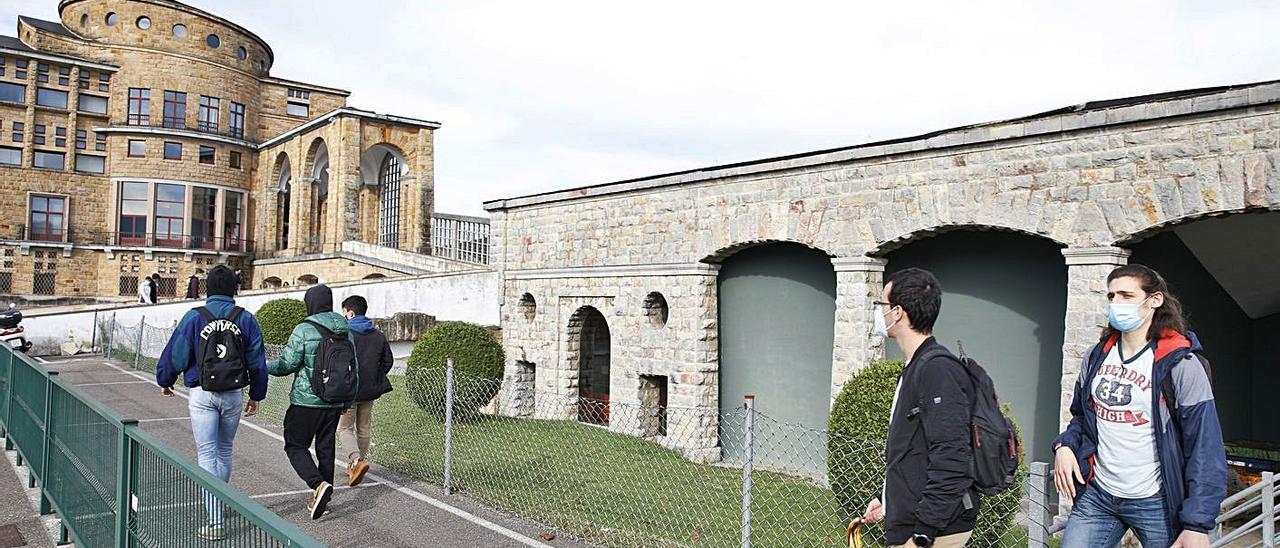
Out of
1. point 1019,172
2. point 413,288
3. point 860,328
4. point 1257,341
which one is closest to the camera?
point 1019,172

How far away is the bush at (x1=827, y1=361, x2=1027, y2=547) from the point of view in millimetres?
6598

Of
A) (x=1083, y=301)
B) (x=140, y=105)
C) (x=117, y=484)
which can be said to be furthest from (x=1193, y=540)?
(x=140, y=105)

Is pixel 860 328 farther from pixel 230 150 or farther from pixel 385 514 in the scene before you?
pixel 230 150

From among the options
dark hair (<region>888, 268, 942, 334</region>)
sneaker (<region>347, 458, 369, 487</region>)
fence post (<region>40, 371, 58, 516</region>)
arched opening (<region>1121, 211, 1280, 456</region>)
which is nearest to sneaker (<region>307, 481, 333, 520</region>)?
sneaker (<region>347, 458, 369, 487</region>)

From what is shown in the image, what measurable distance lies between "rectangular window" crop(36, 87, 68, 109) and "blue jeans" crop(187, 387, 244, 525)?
43.4 m

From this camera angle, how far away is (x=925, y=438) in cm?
329

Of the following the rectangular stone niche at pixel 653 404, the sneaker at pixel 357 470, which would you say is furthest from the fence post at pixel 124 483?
the rectangular stone niche at pixel 653 404

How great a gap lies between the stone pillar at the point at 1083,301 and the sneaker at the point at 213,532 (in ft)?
25.0

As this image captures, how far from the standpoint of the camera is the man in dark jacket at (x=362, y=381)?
7.77 meters

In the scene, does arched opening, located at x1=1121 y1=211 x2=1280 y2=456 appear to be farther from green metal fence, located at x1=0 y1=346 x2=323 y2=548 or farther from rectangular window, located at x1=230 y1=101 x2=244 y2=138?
rectangular window, located at x1=230 y1=101 x2=244 y2=138

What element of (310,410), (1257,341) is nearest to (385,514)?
(310,410)

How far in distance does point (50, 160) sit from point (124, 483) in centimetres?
4555

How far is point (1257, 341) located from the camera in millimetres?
11281

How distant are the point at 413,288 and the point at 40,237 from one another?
2945cm
